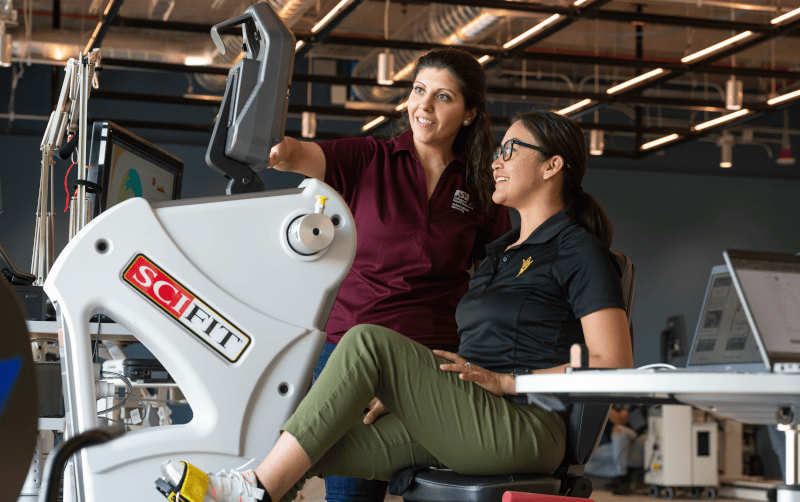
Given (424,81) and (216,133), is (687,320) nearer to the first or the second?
(424,81)

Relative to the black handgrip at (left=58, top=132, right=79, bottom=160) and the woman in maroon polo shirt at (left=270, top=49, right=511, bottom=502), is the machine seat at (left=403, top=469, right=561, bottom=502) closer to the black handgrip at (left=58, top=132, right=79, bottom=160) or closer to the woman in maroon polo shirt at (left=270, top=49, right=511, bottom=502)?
the woman in maroon polo shirt at (left=270, top=49, right=511, bottom=502)

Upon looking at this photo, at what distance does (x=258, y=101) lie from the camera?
1.69m

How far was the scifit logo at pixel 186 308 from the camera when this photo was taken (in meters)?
1.60

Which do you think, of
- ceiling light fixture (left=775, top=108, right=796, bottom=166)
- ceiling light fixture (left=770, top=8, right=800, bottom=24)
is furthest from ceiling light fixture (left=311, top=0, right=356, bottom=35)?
ceiling light fixture (left=775, top=108, right=796, bottom=166)

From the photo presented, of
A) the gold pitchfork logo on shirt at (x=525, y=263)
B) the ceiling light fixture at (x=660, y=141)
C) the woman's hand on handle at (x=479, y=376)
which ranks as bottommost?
the woman's hand on handle at (x=479, y=376)

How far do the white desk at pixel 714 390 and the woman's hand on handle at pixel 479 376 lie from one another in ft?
1.23

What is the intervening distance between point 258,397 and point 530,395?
555mm

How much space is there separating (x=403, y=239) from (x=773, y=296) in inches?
45.0

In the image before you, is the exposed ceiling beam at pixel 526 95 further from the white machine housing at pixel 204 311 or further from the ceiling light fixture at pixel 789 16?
the white machine housing at pixel 204 311

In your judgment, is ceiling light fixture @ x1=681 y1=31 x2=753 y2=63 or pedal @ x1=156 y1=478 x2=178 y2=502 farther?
ceiling light fixture @ x1=681 y1=31 x2=753 y2=63

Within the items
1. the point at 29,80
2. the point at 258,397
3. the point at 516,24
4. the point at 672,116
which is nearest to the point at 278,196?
the point at 258,397

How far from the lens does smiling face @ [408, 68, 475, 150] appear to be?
2.31 metres

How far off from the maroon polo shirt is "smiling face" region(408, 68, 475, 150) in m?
0.07

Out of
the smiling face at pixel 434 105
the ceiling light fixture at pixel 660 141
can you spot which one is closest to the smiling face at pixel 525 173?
the smiling face at pixel 434 105
